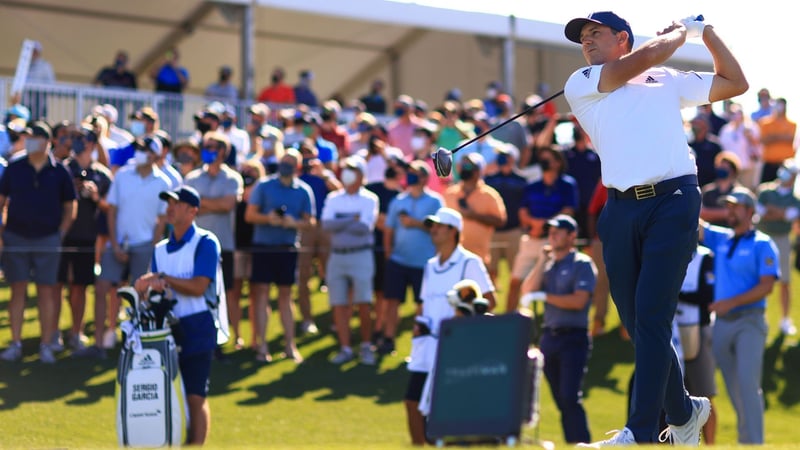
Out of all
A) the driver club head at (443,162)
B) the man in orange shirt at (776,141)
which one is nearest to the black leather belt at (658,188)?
the driver club head at (443,162)

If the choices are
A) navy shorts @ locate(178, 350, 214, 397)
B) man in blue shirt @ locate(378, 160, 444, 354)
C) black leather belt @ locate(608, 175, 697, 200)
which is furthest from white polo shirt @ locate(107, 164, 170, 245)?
black leather belt @ locate(608, 175, 697, 200)

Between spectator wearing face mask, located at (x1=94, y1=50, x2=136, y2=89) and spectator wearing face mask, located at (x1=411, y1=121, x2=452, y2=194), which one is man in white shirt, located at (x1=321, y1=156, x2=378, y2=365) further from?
spectator wearing face mask, located at (x1=94, y1=50, x2=136, y2=89)

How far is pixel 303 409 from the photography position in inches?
465

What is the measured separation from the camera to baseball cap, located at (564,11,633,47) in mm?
6012

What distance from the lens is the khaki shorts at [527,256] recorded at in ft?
46.3

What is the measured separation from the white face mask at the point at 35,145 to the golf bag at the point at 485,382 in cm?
658

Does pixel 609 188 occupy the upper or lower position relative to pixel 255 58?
lower

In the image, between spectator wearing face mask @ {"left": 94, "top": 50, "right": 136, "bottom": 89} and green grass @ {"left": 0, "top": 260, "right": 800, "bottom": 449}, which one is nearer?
green grass @ {"left": 0, "top": 260, "right": 800, "bottom": 449}

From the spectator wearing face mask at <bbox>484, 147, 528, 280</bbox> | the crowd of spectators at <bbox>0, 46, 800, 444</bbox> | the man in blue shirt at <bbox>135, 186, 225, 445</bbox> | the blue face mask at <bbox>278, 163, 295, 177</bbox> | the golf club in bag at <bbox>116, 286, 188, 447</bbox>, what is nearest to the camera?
the golf club in bag at <bbox>116, 286, 188, 447</bbox>

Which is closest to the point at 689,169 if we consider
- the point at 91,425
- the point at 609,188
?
the point at 609,188

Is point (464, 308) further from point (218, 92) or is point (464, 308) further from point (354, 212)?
point (218, 92)

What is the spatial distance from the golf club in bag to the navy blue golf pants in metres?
3.86

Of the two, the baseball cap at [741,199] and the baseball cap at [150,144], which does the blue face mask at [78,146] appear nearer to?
the baseball cap at [150,144]

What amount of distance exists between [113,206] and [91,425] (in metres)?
2.64
